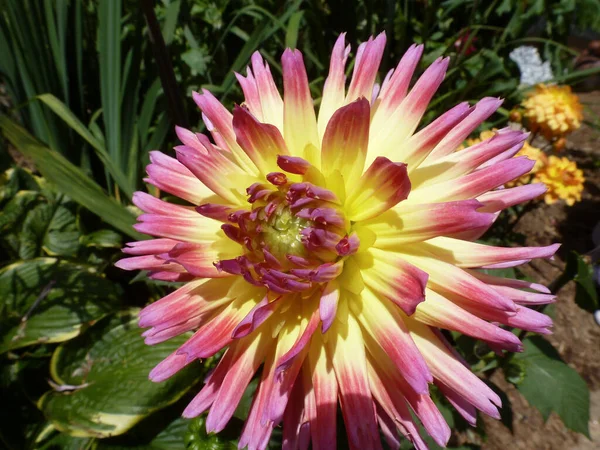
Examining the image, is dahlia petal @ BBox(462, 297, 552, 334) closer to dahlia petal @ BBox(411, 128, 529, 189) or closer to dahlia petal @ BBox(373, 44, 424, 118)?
dahlia petal @ BBox(411, 128, 529, 189)

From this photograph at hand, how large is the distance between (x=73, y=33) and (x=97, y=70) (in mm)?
288

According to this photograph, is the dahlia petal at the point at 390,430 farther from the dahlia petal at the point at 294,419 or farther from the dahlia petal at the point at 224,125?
the dahlia petal at the point at 224,125

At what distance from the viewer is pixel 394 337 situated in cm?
73

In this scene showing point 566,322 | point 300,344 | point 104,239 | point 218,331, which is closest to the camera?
point 300,344

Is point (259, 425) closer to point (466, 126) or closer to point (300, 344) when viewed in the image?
point (300, 344)

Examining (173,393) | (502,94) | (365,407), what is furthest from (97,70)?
(365,407)

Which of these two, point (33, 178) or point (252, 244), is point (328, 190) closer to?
point (252, 244)

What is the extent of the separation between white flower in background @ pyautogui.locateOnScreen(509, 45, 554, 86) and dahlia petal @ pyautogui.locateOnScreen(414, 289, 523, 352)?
91.6 inches

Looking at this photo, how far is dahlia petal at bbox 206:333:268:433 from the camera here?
782 mm

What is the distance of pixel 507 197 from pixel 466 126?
145 millimetres

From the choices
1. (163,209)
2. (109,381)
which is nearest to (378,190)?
(163,209)

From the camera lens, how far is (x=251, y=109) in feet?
3.11

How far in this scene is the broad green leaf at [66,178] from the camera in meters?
1.33

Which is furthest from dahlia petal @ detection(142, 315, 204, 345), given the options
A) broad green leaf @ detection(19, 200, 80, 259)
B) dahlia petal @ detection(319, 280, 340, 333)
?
broad green leaf @ detection(19, 200, 80, 259)
